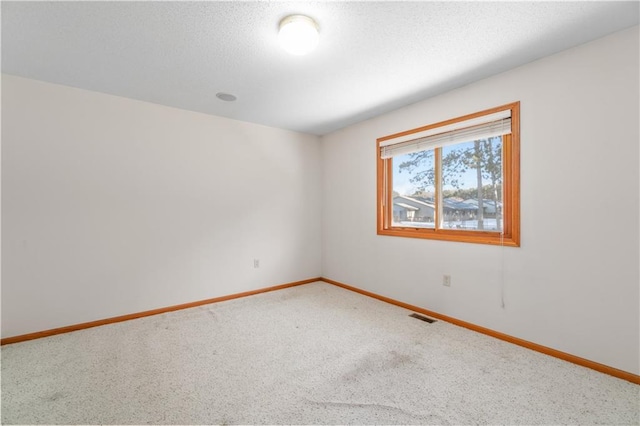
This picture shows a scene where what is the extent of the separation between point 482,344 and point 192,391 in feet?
7.35

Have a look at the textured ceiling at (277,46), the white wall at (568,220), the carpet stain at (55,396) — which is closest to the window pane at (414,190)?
the white wall at (568,220)

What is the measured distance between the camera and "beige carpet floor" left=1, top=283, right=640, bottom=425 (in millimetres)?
1582

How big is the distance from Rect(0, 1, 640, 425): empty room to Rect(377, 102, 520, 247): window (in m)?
0.02

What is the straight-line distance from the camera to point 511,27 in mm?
1897

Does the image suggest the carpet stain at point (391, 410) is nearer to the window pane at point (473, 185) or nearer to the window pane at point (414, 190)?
the window pane at point (473, 185)

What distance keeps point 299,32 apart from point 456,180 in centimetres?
211

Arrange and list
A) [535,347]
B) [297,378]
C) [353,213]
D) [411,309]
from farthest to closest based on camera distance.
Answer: [353,213] → [411,309] → [535,347] → [297,378]

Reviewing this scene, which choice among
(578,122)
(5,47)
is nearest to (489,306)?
(578,122)

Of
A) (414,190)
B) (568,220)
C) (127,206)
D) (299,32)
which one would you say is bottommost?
(568,220)

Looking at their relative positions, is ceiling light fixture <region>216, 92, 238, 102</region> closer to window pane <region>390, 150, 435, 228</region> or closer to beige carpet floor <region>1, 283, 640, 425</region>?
window pane <region>390, 150, 435, 228</region>

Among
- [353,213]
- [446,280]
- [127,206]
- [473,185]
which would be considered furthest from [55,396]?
[473,185]

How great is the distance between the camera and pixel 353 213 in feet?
13.3

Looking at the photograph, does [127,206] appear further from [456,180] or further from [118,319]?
[456,180]

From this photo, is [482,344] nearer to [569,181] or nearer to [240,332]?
[569,181]
